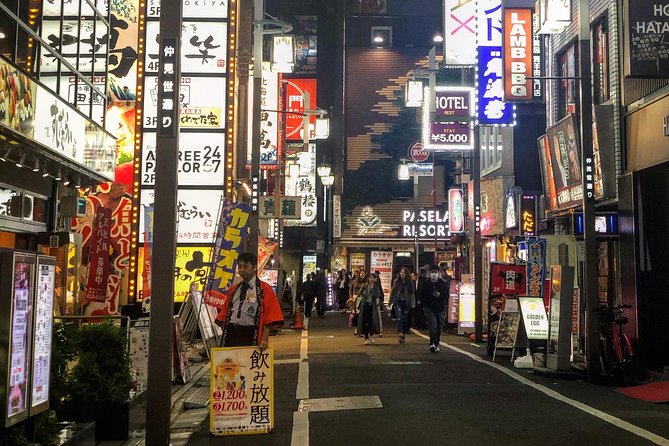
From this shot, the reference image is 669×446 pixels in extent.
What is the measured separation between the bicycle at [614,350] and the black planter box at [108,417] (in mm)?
8636

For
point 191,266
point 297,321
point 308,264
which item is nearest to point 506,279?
point 191,266

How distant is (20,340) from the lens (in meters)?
6.08

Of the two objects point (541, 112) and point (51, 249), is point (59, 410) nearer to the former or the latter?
point (51, 249)

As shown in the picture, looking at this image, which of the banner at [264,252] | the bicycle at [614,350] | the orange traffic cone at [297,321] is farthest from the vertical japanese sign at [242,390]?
the orange traffic cone at [297,321]

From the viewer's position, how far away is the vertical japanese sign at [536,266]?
1836 cm

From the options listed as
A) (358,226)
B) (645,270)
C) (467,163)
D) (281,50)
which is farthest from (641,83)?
(358,226)

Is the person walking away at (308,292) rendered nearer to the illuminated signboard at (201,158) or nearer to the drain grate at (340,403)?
the illuminated signboard at (201,158)

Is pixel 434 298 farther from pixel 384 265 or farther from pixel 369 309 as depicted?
pixel 384 265

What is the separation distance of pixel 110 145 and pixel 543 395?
10.6 meters

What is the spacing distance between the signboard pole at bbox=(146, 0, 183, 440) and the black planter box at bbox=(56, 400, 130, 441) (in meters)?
1.04

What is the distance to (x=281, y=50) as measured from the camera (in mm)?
24984

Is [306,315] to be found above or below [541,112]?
below

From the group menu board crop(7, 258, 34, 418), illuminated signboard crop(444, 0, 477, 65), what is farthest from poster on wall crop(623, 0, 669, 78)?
menu board crop(7, 258, 34, 418)

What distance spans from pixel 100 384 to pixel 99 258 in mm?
7539
